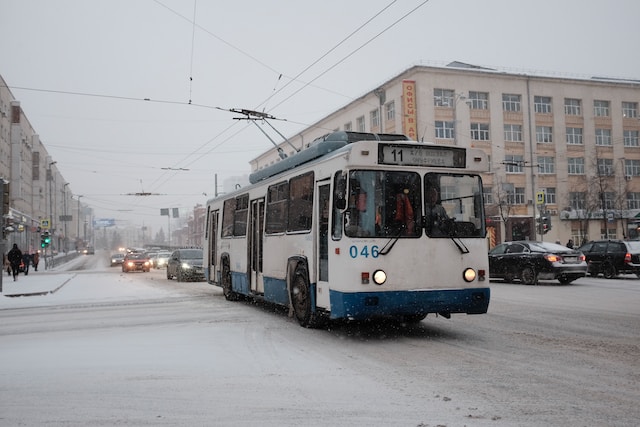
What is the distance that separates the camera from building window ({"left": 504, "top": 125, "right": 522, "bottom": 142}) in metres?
51.1

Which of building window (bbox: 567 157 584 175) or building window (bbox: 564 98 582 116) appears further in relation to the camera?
building window (bbox: 564 98 582 116)

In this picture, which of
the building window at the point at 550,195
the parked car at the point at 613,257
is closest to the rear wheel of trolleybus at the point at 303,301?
the parked car at the point at 613,257

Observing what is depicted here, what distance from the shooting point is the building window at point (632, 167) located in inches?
2177

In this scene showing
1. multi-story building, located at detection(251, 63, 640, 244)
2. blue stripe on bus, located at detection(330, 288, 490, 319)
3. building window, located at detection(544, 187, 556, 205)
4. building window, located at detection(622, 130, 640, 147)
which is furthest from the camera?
building window, located at detection(622, 130, 640, 147)

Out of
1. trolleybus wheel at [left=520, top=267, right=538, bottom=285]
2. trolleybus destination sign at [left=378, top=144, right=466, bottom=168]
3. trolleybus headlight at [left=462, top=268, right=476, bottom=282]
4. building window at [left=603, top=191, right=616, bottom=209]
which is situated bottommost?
trolleybus wheel at [left=520, top=267, right=538, bottom=285]

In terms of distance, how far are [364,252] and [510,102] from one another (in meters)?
47.6

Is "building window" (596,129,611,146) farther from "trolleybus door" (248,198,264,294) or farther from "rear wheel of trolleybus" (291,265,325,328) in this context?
"rear wheel of trolleybus" (291,265,325,328)

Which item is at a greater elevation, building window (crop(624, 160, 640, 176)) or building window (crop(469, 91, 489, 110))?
building window (crop(469, 91, 489, 110))

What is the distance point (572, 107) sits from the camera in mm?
54344

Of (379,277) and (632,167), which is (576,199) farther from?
(379,277)

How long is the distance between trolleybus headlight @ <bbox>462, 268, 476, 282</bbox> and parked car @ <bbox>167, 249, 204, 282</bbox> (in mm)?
18062

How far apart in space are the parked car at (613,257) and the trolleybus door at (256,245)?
1501 cm

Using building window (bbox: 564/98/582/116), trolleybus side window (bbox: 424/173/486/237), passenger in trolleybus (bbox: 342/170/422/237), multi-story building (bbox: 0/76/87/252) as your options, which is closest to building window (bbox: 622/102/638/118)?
building window (bbox: 564/98/582/116)

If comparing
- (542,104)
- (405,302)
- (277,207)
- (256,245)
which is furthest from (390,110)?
(405,302)
